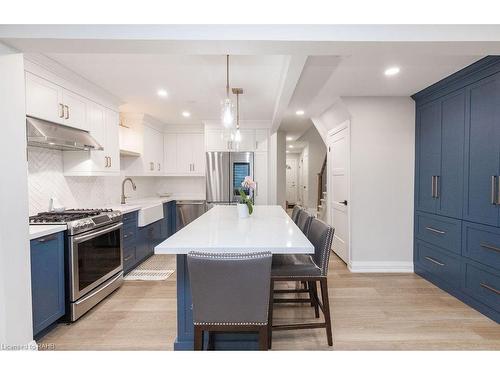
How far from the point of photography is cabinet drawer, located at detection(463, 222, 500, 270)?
2363 mm

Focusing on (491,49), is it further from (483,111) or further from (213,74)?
(213,74)

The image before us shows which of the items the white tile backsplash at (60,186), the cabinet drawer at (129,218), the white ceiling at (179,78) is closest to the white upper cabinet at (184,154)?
the white tile backsplash at (60,186)

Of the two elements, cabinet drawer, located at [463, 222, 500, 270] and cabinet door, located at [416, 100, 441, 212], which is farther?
cabinet door, located at [416, 100, 441, 212]

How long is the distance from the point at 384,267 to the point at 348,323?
60.9 inches

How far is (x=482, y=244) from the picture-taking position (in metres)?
2.50

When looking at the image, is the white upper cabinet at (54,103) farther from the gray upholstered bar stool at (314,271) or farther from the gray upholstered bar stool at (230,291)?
the gray upholstered bar stool at (314,271)

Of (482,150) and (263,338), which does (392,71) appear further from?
(263,338)

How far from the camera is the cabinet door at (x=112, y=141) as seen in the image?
3.58m

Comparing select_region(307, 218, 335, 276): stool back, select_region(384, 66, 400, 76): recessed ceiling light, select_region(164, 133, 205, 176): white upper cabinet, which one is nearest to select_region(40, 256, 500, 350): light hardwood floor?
select_region(307, 218, 335, 276): stool back

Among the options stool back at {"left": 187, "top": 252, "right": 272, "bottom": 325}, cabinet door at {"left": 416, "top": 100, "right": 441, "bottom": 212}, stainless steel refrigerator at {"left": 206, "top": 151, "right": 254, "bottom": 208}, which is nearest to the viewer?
stool back at {"left": 187, "top": 252, "right": 272, "bottom": 325}

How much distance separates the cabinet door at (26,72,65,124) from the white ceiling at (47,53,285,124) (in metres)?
0.28

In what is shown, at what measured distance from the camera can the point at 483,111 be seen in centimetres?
250

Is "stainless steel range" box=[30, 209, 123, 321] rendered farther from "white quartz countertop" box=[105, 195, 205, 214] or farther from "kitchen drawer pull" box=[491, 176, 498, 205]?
"kitchen drawer pull" box=[491, 176, 498, 205]

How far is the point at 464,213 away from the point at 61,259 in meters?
3.79
